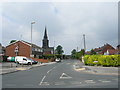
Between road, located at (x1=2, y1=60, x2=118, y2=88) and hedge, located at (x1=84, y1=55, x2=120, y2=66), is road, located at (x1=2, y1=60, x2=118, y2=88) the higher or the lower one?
the lower one

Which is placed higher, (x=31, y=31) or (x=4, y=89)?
(x=31, y=31)

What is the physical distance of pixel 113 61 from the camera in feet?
89.0

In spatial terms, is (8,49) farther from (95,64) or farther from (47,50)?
(47,50)

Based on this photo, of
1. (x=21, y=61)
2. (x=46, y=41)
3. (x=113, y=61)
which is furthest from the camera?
(x=46, y=41)

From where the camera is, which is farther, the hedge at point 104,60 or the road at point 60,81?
the hedge at point 104,60

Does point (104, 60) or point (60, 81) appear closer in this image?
point (60, 81)

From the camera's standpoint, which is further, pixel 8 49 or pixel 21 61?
pixel 8 49

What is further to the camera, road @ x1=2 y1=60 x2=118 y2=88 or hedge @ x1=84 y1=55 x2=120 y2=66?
hedge @ x1=84 y1=55 x2=120 y2=66

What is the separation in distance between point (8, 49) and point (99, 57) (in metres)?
43.1

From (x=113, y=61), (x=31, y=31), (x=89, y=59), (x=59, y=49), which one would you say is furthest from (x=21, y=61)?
(x=59, y=49)

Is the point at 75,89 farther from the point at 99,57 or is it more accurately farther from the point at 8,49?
the point at 8,49

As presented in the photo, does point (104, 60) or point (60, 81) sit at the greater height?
point (104, 60)

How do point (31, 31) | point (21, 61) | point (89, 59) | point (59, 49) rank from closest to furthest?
point (89, 59)
point (31, 31)
point (21, 61)
point (59, 49)

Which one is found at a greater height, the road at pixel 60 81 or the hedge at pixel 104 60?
the hedge at pixel 104 60
